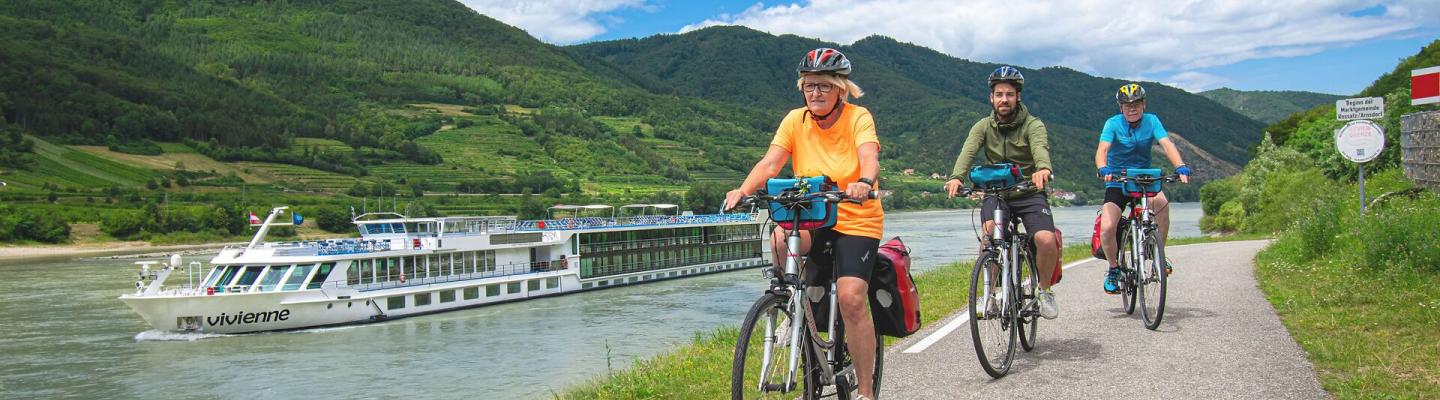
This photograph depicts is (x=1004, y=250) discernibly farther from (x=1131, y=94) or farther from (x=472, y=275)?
(x=472, y=275)

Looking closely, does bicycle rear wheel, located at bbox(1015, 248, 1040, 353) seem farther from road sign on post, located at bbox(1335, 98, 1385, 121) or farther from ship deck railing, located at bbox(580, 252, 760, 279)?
ship deck railing, located at bbox(580, 252, 760, 279)

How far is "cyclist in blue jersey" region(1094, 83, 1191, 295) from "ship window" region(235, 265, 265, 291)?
3449 cm

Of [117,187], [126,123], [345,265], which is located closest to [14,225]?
[117,187]

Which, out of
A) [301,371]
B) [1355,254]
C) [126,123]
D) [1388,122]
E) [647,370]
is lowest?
[301,371]

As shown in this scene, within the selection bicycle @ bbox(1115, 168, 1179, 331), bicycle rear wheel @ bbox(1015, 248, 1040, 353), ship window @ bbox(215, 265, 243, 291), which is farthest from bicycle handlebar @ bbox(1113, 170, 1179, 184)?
ship window @ bbox(215, 265, 243, 291)

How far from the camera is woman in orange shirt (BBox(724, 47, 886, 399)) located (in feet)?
13.5

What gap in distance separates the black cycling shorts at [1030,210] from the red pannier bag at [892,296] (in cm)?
183

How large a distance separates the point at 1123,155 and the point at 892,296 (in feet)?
13.8

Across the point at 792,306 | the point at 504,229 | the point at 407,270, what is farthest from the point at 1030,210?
the point at 504,229

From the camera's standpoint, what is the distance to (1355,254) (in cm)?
963

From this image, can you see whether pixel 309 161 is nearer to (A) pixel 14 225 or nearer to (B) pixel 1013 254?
(A) pixel 14 225

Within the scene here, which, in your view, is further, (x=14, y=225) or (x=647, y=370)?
(x=14, y=225)

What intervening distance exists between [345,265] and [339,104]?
168 m

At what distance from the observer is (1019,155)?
6.52 meters
